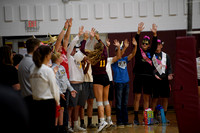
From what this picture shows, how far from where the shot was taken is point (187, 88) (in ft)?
13.6

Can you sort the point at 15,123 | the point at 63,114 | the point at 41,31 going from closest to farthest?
the point at 15,123 → the point at 63,114 → the point at 41,31

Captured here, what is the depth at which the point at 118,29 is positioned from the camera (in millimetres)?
7828

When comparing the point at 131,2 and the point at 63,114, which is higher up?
the point at 131,2

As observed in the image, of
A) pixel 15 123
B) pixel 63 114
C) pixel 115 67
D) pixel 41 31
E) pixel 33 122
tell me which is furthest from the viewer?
pixel 41 31

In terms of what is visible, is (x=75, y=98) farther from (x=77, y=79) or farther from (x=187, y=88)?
(x=187, y=88)

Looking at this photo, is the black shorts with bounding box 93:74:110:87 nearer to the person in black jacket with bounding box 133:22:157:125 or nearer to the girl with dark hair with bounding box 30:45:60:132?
the person in black jacket with bounding box 133:22:157:125

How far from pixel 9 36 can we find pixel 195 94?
5.25 metres

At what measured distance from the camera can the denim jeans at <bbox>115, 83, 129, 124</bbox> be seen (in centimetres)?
611

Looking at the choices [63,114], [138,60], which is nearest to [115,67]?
[138,60]

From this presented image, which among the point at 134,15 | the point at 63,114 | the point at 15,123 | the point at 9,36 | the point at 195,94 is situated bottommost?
the point at 63,114

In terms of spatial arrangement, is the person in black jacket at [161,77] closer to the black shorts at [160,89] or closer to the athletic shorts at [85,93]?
the black shorts at [160,89]

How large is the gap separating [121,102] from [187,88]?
7.47ft

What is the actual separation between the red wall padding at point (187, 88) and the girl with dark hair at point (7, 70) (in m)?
2.24

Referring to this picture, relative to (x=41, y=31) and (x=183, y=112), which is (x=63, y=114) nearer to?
(x=183, y=112)
